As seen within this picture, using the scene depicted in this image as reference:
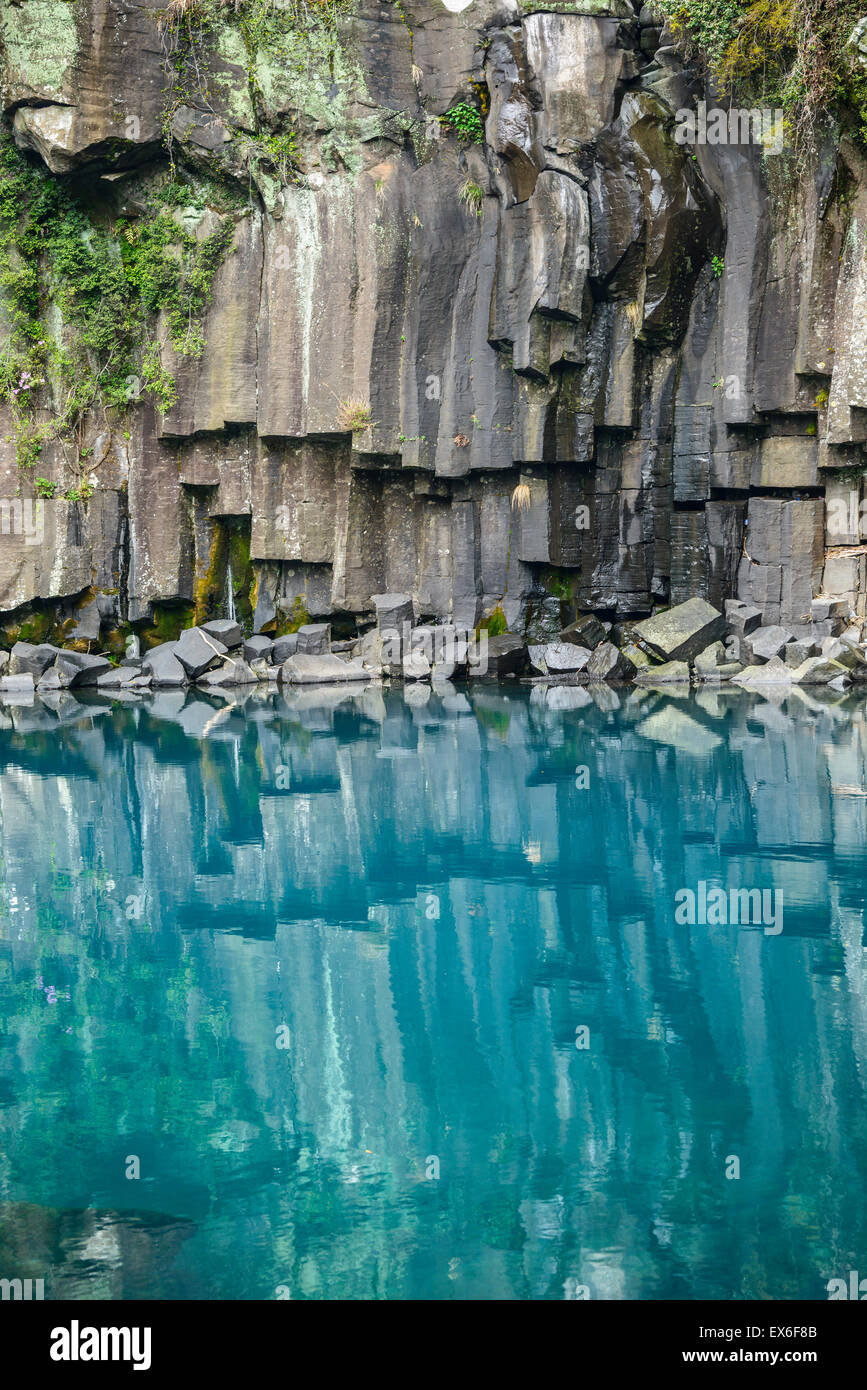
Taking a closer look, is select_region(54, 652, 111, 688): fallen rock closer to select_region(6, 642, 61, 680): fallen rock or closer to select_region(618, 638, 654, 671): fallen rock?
select_region(6, 642, 61, 680): fallen rock

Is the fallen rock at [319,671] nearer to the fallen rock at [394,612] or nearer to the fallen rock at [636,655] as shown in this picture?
the fallen rock at [394,612]

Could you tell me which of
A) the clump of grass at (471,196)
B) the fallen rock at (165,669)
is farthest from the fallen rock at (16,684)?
the clump of grass at (471,196)

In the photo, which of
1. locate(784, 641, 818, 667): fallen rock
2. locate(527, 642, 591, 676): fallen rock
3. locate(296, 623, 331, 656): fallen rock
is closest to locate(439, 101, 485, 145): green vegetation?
locate(527, 642, 591, 676): fallen rock

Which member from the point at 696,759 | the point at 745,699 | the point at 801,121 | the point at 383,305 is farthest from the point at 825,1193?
the point at 383,305

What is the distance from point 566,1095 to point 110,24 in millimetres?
22238

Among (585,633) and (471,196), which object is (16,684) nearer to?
(585,633)

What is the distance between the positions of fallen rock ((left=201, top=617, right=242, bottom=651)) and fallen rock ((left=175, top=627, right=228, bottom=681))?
0.54 feet

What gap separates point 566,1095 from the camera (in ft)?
16.7

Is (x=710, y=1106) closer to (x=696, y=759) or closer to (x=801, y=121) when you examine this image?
(x=696, y=759)

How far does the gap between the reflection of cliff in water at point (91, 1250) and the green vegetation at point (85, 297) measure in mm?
21270

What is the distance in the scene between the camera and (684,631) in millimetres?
20859

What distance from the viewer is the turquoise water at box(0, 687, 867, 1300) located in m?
4.07
